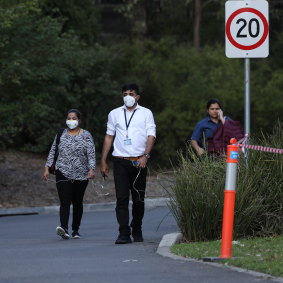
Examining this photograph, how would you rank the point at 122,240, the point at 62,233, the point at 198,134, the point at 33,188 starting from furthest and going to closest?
the point at 33,188, the point at 198,134, the point at 62,233, the point at 122,240

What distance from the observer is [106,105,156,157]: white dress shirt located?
1314 centimetres

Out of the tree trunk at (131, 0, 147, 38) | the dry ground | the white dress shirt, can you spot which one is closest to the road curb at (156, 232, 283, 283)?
the white dress shirt

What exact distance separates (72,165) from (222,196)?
3222 mm

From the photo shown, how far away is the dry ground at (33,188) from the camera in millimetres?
22297

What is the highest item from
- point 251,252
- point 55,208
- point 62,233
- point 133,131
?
point 133,131

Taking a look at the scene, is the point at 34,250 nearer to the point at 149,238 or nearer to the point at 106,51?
the point at 149,238

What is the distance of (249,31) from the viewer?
13250 mm

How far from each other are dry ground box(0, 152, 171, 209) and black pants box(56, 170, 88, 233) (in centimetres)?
497

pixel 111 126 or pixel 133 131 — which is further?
pixel 111 126

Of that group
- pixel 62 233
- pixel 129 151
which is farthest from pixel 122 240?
pixel 62 233

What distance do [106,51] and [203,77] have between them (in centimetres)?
300

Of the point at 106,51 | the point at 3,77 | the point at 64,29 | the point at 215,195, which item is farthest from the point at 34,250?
the point at 64,29

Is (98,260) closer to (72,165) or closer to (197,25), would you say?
(72,165)

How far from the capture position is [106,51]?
108 ft
